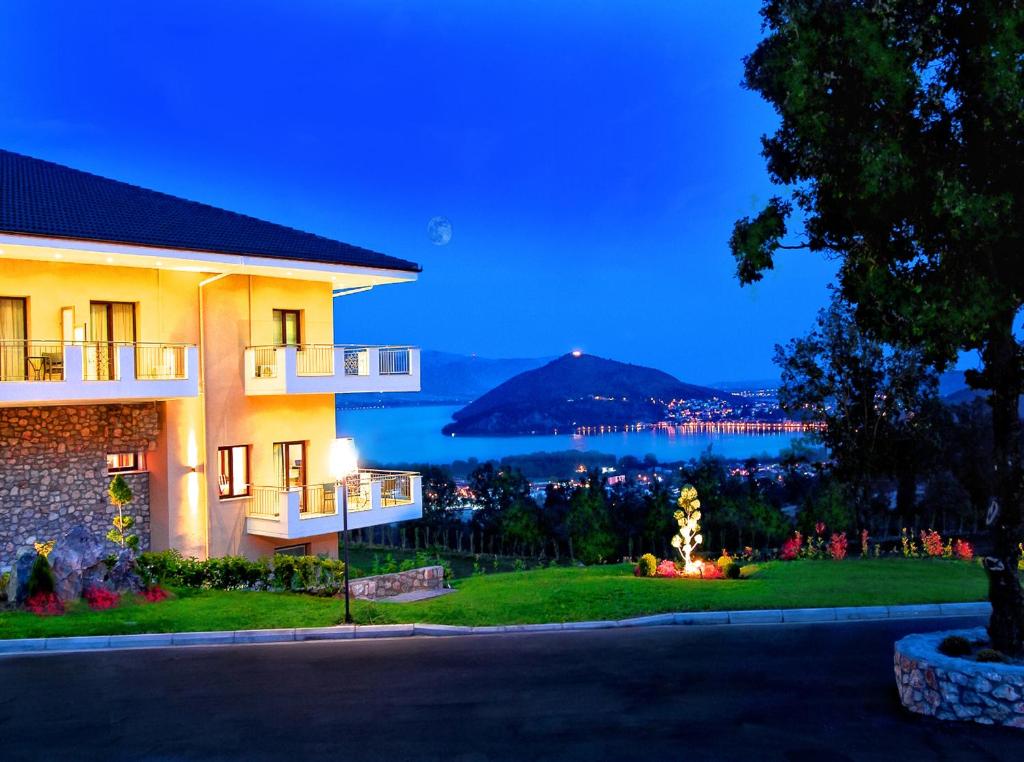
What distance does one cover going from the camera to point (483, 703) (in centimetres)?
975

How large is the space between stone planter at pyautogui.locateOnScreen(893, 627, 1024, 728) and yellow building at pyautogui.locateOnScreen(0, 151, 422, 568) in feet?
30.4

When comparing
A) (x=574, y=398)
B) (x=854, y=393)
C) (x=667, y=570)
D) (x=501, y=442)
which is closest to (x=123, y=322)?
(x=667, y=570)

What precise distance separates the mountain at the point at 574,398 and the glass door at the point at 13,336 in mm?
53222

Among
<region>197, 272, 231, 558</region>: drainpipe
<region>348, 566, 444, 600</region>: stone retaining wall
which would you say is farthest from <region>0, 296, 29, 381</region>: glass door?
<region>348, 566, 444, 600</region>: stone retaining wall

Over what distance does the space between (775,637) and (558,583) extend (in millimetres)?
7154

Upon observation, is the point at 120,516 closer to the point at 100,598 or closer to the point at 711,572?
the point at 100,598

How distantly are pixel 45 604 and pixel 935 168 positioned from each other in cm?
1406

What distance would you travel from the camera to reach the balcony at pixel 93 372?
17.4 meters

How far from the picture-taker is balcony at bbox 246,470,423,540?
68.1 feet

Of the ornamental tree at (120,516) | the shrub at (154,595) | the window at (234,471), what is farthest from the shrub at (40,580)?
the window at (234,471)

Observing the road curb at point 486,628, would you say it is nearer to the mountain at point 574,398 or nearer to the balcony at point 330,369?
the balcony at point 330,369

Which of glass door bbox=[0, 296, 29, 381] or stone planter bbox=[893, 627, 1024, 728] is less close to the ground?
glass door bbox=[0, 296, 29, 381]

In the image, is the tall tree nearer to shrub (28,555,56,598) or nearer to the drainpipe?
the drainpipe

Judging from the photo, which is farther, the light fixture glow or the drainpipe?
the drainpipe
